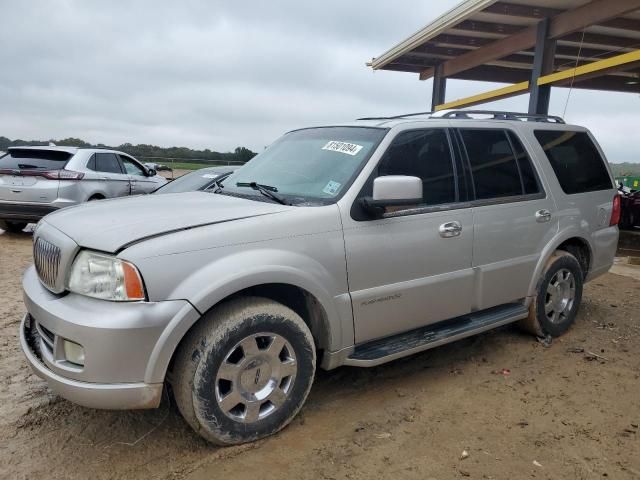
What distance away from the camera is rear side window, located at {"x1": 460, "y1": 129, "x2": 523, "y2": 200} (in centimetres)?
388

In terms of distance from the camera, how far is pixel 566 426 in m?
3.10

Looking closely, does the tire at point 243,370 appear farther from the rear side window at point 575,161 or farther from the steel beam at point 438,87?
the steel beam at point 438,87

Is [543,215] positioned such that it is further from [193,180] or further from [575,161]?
[193,180]

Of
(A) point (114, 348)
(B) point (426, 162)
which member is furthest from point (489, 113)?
(A) point (114, 348)

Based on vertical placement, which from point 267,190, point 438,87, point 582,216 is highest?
point 438,87

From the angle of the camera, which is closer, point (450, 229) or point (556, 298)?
point (450, 229)

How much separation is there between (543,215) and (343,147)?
1897 millimetres

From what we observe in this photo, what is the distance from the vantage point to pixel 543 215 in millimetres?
4234

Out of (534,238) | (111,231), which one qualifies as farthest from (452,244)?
(111,231)

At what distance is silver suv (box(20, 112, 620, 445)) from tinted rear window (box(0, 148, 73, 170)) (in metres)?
6.46

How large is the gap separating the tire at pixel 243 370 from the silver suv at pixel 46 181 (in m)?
7.23

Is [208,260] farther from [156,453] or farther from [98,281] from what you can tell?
[156,453]

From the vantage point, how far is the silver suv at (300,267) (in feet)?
8.08

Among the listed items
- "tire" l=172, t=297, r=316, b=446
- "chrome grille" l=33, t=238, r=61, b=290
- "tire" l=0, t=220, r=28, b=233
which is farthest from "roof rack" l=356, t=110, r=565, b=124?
"tire" l=0, t=220, r=28, b=233
